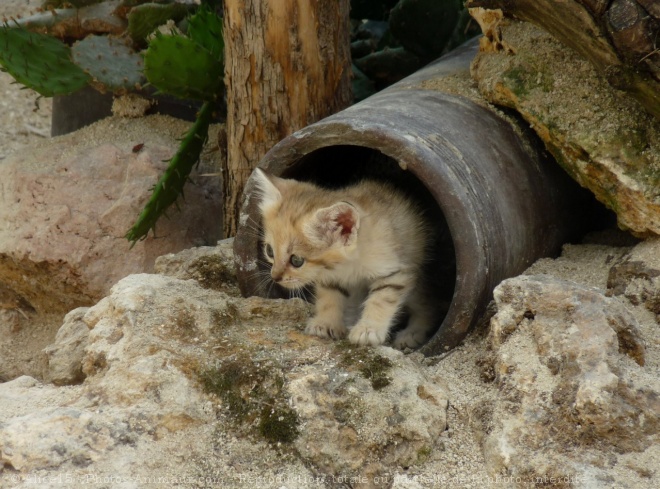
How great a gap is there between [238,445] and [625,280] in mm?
1666

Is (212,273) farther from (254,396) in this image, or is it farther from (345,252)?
(254,396)

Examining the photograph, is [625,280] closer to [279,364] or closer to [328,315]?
[328,315]

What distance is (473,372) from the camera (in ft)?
9.08

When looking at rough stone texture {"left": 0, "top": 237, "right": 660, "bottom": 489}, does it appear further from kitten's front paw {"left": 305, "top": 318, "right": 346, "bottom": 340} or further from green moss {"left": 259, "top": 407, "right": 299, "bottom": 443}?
kitten's front paw {"left": 305, "top": 318, "right": 346, "bottom": 340}

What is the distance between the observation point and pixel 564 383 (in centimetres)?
242

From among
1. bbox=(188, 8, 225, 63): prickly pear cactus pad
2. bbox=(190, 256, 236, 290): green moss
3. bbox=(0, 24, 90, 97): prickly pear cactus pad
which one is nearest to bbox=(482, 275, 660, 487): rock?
bbox=(190, 256, 236, 290): green moss

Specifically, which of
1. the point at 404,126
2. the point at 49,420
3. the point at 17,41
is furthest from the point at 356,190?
the point at 17,41

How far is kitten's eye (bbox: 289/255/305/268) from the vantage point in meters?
3.17

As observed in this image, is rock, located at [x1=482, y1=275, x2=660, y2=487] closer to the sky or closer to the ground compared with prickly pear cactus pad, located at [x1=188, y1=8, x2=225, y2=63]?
closer to the ground

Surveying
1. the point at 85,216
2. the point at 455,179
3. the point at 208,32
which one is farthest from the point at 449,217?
the point at 85,216

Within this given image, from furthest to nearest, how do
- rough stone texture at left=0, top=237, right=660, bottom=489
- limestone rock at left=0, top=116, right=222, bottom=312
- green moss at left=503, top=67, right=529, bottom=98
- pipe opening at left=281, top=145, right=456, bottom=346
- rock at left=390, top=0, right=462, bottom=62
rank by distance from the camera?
rock at left=390, top=0, right=462, bottom=62, limestone rock at left=0, top=116, right=222, bottom=312, pipe opening at left=281, top=145, right=456, bottom=346, green moss at left=503, top=67, right=529, bottom=98, rough stone texture at left=0, top=237, right=660, bottom=489

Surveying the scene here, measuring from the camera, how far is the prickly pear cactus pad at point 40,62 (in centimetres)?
425

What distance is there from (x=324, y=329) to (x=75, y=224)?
1981 mm

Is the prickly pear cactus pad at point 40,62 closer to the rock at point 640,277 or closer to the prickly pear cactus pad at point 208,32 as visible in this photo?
the prickly pear cactus pad at point 208,32
